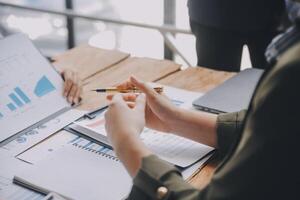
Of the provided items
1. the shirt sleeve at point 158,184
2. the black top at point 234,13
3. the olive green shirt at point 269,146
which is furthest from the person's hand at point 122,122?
the black top at point 234,13

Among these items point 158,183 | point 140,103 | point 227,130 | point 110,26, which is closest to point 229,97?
point 227,130

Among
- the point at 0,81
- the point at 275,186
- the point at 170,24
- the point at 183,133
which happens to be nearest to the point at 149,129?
the point at 183,133

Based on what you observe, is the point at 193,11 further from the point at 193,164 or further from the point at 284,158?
the point at 284,158

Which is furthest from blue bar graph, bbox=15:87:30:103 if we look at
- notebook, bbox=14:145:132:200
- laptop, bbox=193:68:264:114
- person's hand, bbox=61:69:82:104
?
laptop, bbox=193:68:264:114

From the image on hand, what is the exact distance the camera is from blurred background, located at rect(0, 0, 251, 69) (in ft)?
Result: 8.93

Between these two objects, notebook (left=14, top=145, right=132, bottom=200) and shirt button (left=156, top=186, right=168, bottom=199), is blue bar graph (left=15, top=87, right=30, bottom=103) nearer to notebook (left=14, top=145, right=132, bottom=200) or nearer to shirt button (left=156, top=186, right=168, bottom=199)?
notebook (left=14, top=145, right=132, bottom=200)

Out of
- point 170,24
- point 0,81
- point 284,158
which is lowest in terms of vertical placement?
point 170,24

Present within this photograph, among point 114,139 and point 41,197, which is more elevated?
point 114,139

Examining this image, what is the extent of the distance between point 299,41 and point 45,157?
0.65 m

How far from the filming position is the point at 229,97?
1317 millimetres

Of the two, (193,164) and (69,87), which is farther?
(69,87)

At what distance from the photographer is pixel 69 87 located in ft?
4.42

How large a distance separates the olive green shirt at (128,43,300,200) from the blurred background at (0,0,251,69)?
1714mm

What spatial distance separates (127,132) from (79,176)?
158mm
